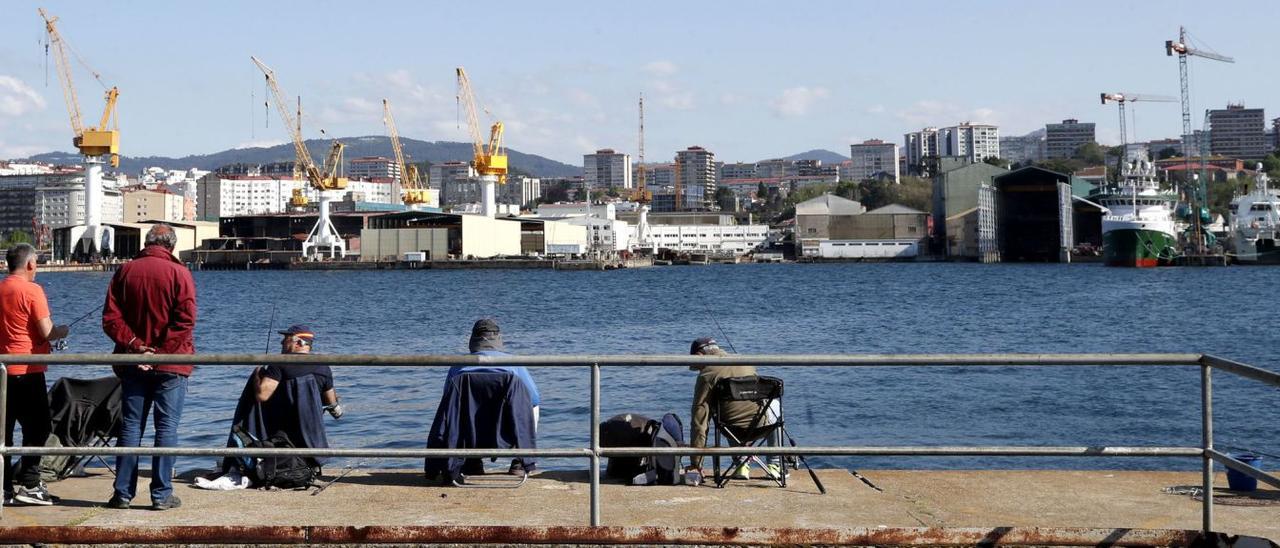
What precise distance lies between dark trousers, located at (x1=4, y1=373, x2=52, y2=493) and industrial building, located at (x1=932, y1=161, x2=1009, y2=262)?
130 meters

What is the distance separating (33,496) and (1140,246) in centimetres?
10219

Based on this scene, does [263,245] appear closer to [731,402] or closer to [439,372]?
[439,372]

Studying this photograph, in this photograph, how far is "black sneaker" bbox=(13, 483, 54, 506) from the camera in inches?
257

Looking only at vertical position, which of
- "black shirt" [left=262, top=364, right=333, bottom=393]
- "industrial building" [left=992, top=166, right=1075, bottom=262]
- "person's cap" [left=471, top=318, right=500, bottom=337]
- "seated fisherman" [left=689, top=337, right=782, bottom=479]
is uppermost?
"industrial building" [left=992, top=166, right=1075, bottom=262]

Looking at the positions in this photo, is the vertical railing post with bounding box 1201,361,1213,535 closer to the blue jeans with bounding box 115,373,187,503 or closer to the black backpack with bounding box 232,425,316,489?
the black backpack with bounding box 232,425,316,489

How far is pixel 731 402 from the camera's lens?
830cm

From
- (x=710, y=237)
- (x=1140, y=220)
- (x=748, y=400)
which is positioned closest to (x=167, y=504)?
(x=748, y=400)

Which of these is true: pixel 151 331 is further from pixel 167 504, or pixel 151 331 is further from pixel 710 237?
pixel 710 237

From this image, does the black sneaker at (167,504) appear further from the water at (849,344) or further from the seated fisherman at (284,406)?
the water at (849,344)

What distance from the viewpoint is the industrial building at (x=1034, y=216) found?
122125 millimetres

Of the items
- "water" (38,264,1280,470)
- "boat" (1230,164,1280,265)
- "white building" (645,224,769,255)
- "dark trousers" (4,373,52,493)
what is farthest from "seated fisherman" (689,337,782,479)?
"white building" (645,224,769,255)

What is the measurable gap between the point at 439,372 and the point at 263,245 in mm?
126376

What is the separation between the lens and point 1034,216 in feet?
429

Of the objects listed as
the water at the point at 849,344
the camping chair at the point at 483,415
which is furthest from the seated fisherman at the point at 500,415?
the water at the point at 849,344
